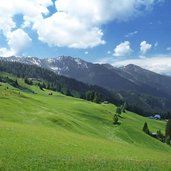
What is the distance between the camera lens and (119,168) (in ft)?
107

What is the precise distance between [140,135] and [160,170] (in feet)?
341

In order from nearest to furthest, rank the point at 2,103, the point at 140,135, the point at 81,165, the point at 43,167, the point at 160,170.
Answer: the point at 43,167
the point at 81,165
the point at 160,170
the point at 2,103
the point at 140,135

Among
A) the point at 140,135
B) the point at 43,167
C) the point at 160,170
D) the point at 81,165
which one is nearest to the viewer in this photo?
the point at 43,167

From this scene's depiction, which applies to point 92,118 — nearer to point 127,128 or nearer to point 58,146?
point 127,128

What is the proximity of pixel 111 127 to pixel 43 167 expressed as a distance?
11235 centimetres

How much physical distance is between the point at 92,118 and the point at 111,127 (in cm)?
855

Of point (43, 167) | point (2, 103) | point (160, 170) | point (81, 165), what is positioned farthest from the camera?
point (2, 103)

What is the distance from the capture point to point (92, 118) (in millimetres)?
141750

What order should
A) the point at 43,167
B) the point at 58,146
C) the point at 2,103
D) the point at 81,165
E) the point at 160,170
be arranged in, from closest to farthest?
the point at 43,167, the point at 81,165, the point at 160,170, the point at 58,146, the point at 2,103

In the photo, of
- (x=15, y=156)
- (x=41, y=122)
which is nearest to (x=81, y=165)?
(x=15, y=156)

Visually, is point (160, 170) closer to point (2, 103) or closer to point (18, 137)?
point (18, 137)

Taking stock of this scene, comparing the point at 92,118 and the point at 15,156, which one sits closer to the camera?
the point at 15,156

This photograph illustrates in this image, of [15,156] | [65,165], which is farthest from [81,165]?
A: [15,156]

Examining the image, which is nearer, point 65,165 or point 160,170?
point 65,165
